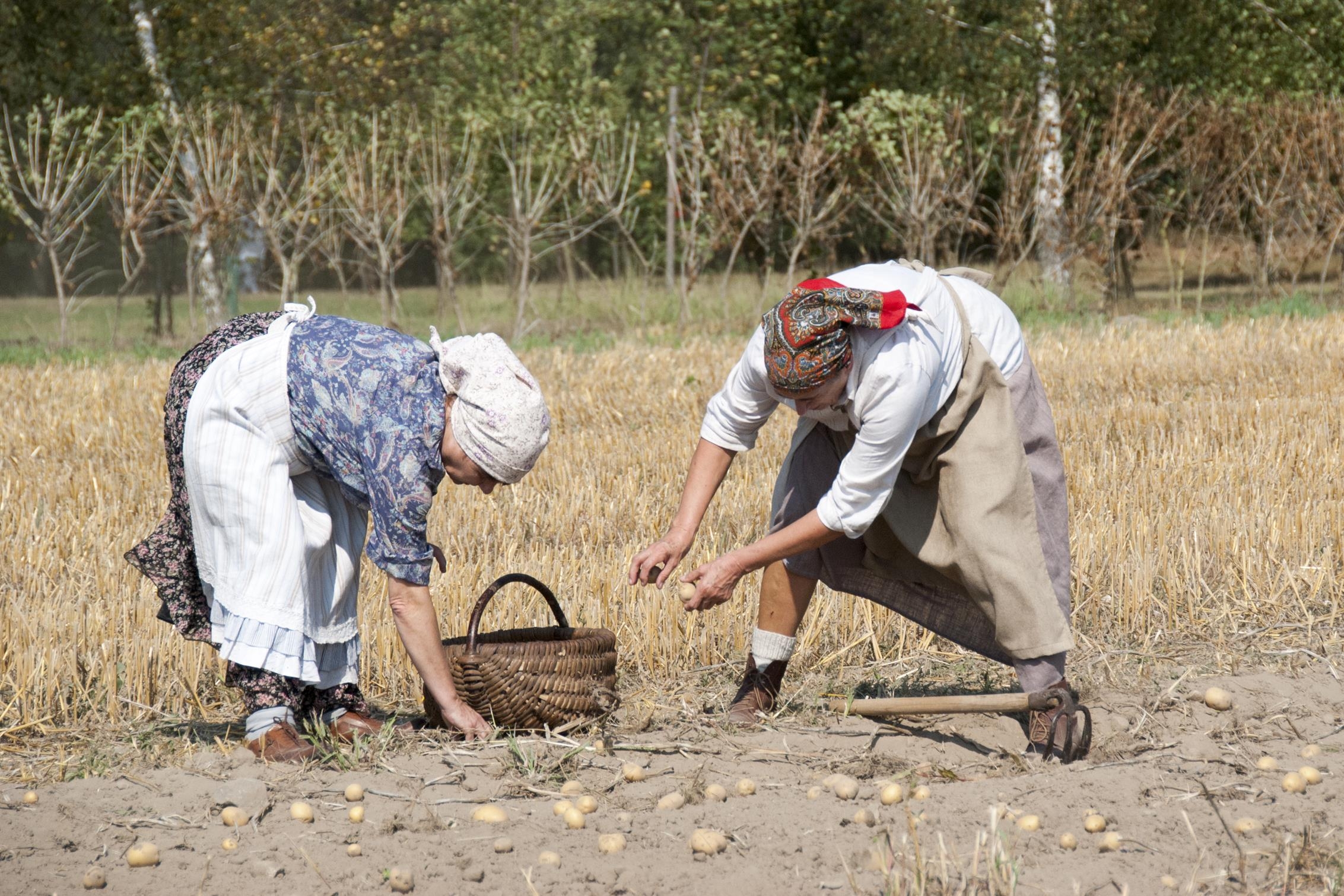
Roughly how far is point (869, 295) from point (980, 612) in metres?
1.17

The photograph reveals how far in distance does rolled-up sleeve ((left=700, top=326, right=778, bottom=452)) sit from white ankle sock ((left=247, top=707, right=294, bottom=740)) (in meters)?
1.43

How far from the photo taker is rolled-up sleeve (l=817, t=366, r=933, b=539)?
127 inches

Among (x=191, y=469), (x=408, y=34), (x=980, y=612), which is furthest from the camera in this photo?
(x=408, y=34)

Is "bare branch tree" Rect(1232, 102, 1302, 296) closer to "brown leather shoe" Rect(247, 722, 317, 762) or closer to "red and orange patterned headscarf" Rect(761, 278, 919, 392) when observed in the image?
"red and orange patterned headscarf" Rect(761, 278, 919, 392)

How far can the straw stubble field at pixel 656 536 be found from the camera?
14.7 feet

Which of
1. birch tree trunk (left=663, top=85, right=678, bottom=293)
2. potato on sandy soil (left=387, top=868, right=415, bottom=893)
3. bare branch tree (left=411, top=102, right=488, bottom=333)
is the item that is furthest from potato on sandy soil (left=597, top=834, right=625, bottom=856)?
birch tree trunk (left=663, top=85, right=678, bottom=293)

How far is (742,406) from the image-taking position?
3635mm

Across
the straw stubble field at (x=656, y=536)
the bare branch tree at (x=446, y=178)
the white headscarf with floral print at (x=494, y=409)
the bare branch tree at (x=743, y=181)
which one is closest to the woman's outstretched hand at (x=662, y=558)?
the white headscarf with floral print at (x=494, y=409)

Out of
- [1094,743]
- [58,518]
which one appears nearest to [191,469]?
[1094,743]

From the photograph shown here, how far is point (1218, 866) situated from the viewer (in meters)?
2.96

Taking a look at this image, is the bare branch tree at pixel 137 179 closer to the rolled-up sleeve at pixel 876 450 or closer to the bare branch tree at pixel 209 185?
the bare branch tree at pixel 209 185

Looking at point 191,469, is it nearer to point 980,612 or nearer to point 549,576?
point 549,576

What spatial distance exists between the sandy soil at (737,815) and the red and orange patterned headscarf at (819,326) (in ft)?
3.66

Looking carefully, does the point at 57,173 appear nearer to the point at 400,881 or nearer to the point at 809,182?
the point at 809,182
